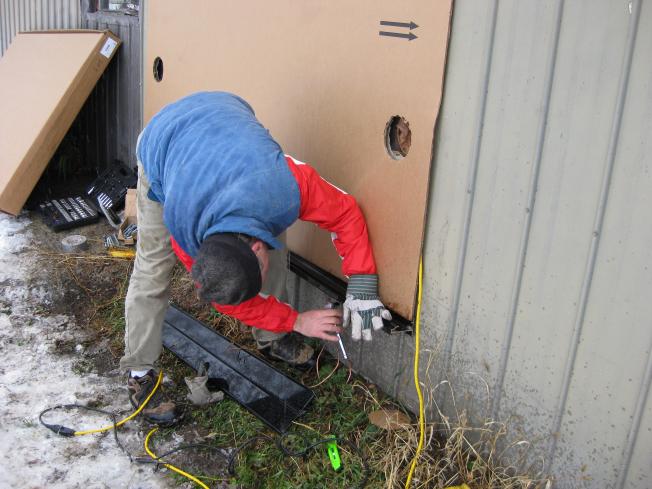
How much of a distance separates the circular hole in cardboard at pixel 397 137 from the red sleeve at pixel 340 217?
10.1 inches

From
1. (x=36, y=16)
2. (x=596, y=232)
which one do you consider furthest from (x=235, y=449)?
(x=36, y=16)

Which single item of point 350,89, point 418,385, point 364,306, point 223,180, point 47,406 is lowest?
point 47,406

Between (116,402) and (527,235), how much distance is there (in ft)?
6.29

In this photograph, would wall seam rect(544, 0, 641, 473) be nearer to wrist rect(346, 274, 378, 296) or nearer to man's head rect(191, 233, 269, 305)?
wrist rect(346, 274, 378, 296)

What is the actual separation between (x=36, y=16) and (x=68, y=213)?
2800mm

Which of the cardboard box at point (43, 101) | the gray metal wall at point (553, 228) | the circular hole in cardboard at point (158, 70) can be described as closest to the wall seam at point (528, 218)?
the gray metal wall at point (553, 228)

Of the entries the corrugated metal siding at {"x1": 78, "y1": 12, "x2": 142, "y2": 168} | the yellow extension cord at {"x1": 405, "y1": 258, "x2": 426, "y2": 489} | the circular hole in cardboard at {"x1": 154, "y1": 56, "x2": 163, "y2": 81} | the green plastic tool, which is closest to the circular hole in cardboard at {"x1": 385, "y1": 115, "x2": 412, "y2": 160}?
the yellow extension cord at {"x1": 405, "y1": 258, "x2": 426, "y2": 489}

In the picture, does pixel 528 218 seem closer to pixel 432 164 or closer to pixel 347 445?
pixel 432 164

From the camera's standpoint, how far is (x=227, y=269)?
1.98 m

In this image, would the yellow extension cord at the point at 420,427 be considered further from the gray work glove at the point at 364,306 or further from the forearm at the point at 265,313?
the forearm at the point at 265,313

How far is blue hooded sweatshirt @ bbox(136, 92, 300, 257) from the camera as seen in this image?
2135mm

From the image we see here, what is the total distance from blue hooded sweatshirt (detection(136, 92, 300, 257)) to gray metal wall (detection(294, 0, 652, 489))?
1.85 feet

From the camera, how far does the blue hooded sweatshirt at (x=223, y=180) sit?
7.00 ft

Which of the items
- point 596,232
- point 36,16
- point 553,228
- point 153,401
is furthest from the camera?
point 36,16
